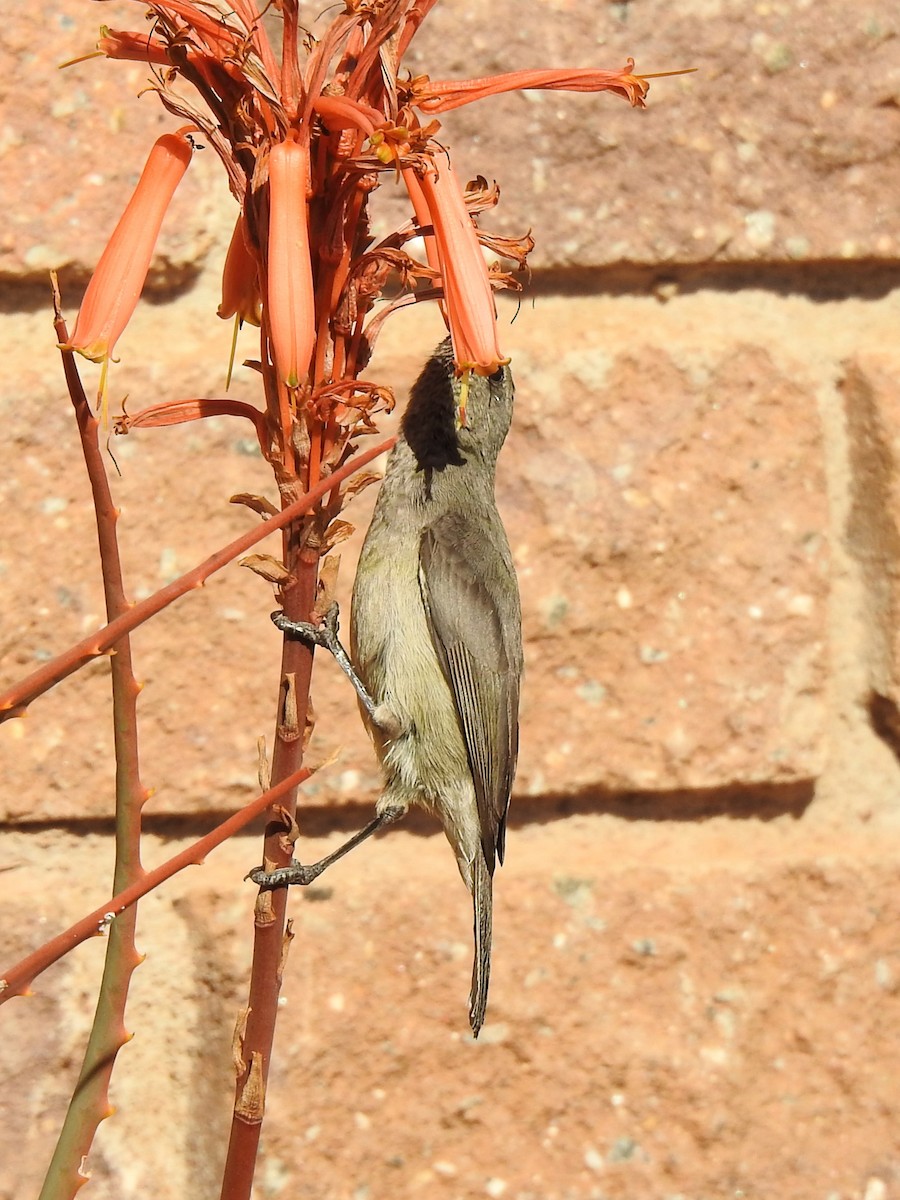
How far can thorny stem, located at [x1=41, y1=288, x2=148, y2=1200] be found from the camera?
0.40m

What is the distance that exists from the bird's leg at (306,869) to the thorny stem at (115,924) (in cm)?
5

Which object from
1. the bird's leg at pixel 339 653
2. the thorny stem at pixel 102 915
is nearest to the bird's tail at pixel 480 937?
the bird's leg at pixel 339 653

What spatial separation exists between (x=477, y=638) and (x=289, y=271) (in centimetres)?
43

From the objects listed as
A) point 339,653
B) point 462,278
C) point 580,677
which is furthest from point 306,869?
point 462,278

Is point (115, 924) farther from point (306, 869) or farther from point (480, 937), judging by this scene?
point (480, 937)

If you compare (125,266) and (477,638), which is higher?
(125,266)

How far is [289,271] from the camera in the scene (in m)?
0.40

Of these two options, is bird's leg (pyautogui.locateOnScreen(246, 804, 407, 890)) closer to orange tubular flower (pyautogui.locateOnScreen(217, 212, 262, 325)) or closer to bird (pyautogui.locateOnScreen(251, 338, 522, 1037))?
bird (pyautogui.locateOnScreen(251, 338, 522, 1037))

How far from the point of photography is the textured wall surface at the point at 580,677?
2.69 feet

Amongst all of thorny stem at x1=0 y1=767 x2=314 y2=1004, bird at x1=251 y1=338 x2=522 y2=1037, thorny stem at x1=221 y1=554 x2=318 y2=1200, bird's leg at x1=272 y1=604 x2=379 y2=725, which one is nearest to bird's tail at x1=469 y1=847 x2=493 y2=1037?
bird at x1=251 y1=338 x2=522 y2=1037

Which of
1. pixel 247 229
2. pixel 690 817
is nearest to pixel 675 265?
pixel 690 817

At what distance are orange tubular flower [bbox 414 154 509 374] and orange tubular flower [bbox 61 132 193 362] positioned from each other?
9cm

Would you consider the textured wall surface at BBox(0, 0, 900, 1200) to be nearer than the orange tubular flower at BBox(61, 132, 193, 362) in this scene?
No

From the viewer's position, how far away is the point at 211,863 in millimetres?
845
